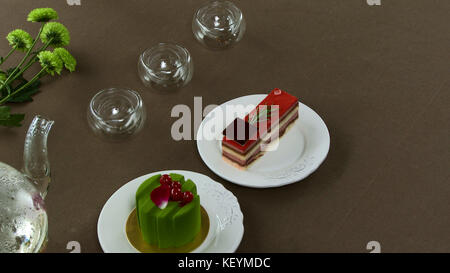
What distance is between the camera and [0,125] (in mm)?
1409

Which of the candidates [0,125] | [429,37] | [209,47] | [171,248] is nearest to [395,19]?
[429,37]

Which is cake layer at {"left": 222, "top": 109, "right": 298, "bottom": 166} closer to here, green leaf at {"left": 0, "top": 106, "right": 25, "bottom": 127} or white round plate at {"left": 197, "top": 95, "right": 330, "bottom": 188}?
white round plate at {"left": 197, "top": 95, "right": 330, "bottom": 188}

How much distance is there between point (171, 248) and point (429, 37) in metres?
0.84

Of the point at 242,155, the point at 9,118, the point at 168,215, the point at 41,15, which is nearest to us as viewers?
the point at 168,215

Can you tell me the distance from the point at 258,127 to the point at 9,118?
1.68 feet

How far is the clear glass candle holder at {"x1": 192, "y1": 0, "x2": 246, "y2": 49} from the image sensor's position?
5.18 feet

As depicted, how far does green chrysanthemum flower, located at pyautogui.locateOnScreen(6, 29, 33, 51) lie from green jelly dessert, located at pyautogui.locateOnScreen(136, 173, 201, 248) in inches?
20.0

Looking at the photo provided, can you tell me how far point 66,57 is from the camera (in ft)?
4.85

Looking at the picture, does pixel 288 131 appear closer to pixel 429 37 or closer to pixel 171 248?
pixel 171 248

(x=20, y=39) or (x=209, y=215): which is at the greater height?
(x=20, y=39)

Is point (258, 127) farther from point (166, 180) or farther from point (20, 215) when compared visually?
point (20, 215)

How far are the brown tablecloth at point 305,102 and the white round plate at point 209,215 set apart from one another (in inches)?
1.4

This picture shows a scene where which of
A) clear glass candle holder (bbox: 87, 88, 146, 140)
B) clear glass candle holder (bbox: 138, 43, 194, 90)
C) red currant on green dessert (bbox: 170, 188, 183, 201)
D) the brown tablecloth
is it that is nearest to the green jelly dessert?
red currant on green dessert (bbox: 170, 188, 183, 201)

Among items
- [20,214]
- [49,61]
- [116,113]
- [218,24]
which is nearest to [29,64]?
[49,61]
